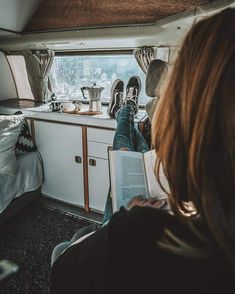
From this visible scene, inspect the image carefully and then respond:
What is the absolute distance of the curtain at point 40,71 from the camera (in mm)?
2861

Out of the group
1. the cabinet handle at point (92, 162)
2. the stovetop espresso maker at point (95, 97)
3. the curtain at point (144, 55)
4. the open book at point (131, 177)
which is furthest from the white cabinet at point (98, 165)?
the open book at point (131, 177)

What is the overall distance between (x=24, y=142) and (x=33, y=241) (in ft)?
2.98

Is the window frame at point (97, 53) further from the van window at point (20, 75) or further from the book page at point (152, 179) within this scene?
the book page at point (152, 179)

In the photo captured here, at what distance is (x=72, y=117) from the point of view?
2266 mm

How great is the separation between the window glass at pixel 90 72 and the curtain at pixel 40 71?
0.15 m

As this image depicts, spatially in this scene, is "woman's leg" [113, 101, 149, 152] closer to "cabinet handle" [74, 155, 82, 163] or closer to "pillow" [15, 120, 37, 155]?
"cabinet handle" [74, 155, 82, 163]

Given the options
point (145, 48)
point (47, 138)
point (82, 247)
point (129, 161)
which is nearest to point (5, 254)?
point (47, 138)

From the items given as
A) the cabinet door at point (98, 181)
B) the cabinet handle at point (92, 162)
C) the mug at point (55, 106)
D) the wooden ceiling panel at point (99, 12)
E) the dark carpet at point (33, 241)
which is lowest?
the dark carpet at point (33, 241)

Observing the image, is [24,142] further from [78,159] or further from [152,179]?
[152,179]

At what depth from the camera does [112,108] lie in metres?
2.16

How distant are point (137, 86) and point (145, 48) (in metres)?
0.41

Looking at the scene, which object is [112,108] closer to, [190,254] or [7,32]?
[7,32]

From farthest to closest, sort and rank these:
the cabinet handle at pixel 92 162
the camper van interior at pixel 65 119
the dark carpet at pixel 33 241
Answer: the cabinet handle at pixel 92 162
the camper van interior at pixel 65 119
the dark carpet at pixel 33 241

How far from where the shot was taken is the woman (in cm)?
44
